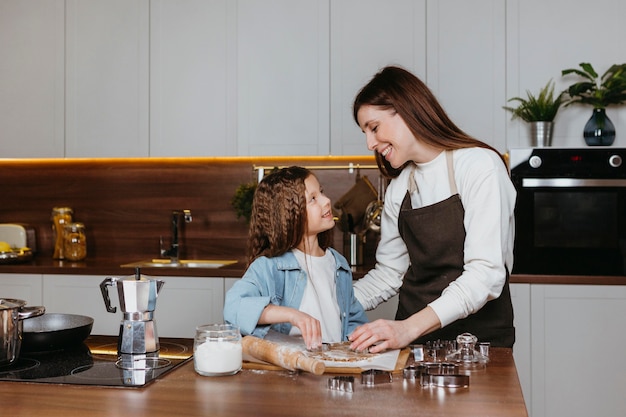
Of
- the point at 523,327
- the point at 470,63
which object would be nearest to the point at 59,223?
the point at 470,63

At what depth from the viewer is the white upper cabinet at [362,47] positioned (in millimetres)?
3557

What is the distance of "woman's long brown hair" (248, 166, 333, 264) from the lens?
6.54 ft

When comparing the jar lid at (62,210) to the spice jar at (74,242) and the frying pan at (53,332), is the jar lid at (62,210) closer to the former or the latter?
the spice jar at (74,242)

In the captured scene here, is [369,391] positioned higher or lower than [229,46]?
lower

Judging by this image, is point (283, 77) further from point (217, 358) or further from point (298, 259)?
point (217, 358)

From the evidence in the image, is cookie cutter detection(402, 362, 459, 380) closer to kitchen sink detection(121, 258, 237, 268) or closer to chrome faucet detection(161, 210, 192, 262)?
kitchen sink detection(121, 258, 237, 268)

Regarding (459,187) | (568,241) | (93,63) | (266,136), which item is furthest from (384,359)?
(93,63)

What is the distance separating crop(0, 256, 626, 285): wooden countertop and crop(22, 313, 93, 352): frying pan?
1535 millimetres

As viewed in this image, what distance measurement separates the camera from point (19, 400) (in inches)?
52.9

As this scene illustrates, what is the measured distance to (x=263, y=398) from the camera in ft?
4.32

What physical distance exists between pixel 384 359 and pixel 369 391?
22 centimetres

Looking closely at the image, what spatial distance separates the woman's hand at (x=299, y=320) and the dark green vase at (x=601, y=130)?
2.14m

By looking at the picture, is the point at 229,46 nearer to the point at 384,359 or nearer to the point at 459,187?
the point at 459,187

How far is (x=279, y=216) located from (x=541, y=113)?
1.79 meters
